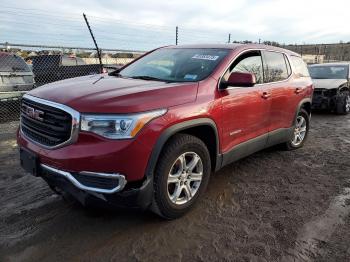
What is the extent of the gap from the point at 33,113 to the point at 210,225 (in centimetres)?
203

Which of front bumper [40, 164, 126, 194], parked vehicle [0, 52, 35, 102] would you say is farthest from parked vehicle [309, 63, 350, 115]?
front bumper [40, 164, 126, 194]

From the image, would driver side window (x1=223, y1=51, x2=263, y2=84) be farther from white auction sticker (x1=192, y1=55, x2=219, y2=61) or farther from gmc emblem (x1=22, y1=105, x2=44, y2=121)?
gmc emblem (x1=22, y1=105, x2=44, y2=121)

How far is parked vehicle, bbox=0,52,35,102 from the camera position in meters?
8.26

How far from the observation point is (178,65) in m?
4.30

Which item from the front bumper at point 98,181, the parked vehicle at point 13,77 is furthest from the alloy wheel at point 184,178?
the parked vehicle at point 13,77

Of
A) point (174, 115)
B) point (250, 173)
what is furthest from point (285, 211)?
point (174, 115)

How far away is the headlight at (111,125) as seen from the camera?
A: 2.95m

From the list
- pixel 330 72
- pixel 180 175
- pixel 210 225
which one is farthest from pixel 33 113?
pixel 330 72

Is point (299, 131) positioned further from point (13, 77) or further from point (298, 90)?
point (13, 77)

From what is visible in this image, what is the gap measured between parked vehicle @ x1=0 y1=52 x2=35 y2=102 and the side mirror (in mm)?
6166

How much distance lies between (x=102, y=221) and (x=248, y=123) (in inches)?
80.8

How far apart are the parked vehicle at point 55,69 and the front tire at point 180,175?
7.15 metres

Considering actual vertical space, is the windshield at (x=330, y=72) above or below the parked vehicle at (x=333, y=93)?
above

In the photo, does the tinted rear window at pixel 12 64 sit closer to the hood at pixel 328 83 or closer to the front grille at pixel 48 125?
the front grille at pixel 48 125
